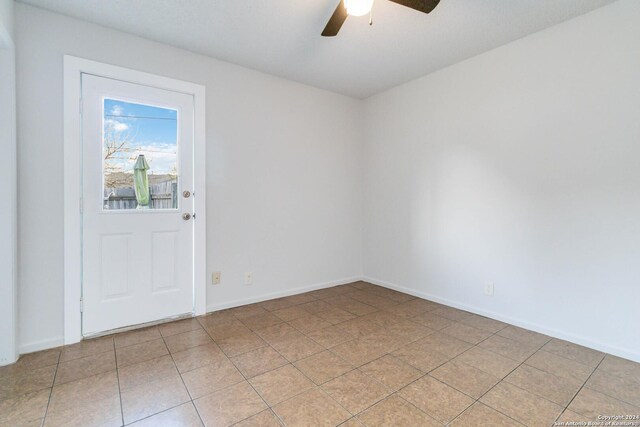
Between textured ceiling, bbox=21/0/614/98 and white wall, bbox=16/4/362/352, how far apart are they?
197 millimetres

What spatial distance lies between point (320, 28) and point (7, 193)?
2.48m

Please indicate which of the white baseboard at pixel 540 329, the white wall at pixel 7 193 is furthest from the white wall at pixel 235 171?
the white baseboard at pixel 540 329

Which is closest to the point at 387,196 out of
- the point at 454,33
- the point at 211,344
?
the point at 454,33

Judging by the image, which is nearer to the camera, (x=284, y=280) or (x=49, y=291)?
(x=49, y=291)

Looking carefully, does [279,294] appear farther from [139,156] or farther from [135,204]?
[139,156]

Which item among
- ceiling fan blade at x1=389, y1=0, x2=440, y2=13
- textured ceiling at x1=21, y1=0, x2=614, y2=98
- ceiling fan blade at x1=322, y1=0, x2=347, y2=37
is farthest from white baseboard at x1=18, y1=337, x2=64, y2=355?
ceiling fan blade at x1=389, y1=0, x2=440, y2=13

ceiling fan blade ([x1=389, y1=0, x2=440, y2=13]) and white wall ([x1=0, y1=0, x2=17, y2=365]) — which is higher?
ceiling fan blade ([x1=389, y1=0, x2=440, y2=13])

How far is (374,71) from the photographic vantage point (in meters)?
3.26

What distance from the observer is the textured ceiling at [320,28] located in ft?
7.17

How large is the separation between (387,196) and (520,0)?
7.26ft

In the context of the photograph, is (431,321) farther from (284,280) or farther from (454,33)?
(454,33)

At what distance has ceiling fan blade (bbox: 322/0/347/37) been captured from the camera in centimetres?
177

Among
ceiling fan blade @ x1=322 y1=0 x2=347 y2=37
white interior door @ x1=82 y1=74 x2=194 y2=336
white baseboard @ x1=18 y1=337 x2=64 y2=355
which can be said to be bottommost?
white baseboard @ x1=18 y1=337 x2=64 y2=355

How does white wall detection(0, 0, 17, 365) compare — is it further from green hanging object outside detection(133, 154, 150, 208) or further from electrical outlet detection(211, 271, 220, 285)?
electrical outlet detection(211, 271, 220, 285)
